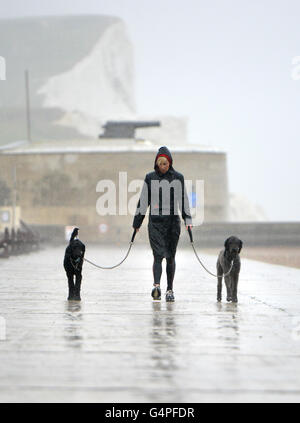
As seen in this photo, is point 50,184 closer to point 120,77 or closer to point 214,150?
point 214,150

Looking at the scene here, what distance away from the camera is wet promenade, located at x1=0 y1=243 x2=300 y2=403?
4727mm

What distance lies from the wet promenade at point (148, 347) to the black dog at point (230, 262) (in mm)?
215

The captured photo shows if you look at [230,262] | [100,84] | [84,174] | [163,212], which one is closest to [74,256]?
[163,212]

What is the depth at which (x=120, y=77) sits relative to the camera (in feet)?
571

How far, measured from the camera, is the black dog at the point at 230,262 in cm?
951

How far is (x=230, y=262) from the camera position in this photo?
9773mm

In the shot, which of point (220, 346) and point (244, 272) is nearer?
point (220, 346)

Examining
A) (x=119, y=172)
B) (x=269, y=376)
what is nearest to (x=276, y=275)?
(x=269, y=376)

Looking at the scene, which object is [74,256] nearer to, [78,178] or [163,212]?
[163,212]

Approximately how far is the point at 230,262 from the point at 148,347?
3599 millimetres

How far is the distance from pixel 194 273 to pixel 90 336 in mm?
10165

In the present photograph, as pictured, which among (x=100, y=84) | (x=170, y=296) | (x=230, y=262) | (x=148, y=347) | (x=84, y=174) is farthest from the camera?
(x=100, y=84)

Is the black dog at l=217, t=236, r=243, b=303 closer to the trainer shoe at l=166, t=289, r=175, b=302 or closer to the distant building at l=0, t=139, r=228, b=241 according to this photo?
the trainer shoe at l=166, t=289, r=175, b=302

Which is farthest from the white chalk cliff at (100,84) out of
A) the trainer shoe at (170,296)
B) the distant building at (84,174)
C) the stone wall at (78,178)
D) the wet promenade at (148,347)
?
the wet promenade at (148,347)
